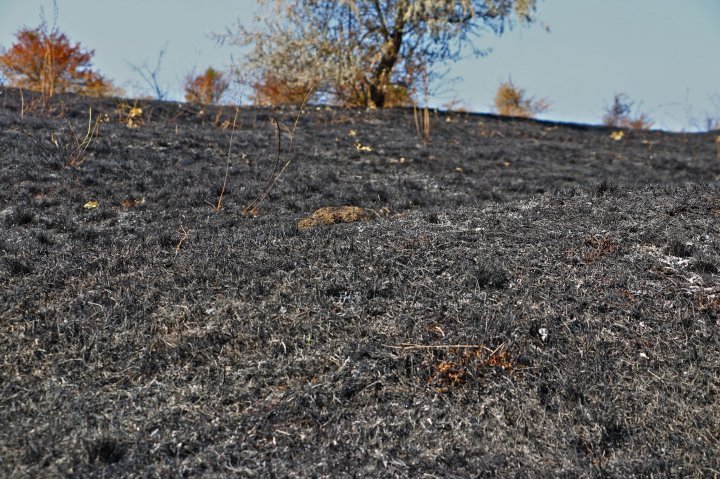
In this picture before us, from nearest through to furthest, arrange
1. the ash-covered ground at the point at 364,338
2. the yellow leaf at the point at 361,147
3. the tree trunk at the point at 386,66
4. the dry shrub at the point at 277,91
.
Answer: the ash-covered ground at the point at 364,338, the yellow leaf at the point at 361,147, the tree trunk at the point at 386,66, the dry shrub at the point at 277,91

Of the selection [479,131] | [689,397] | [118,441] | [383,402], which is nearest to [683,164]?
[479,131]

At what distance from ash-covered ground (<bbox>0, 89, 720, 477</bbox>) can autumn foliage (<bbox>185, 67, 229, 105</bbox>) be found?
8045mm

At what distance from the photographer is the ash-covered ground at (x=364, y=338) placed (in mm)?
2170

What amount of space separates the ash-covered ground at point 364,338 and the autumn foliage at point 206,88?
8.05 meters

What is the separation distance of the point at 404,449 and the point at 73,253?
2367 mm

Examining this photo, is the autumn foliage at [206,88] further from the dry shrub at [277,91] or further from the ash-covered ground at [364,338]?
the ash-covered ground at [364,338]

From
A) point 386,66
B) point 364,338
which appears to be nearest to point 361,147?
point 364,338

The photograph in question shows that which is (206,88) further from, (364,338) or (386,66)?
(364,338)

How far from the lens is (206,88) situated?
605 inches

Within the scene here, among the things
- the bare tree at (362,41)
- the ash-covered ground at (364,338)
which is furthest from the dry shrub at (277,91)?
the ash-covered ground at (364,338)

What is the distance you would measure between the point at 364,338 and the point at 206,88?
14052mm

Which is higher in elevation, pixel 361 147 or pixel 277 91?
pixel 277 91

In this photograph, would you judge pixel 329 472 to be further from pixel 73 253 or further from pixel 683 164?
pixel 683 164

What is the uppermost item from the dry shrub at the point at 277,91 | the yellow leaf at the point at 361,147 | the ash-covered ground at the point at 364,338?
the dry shrub at the point at 277,91
